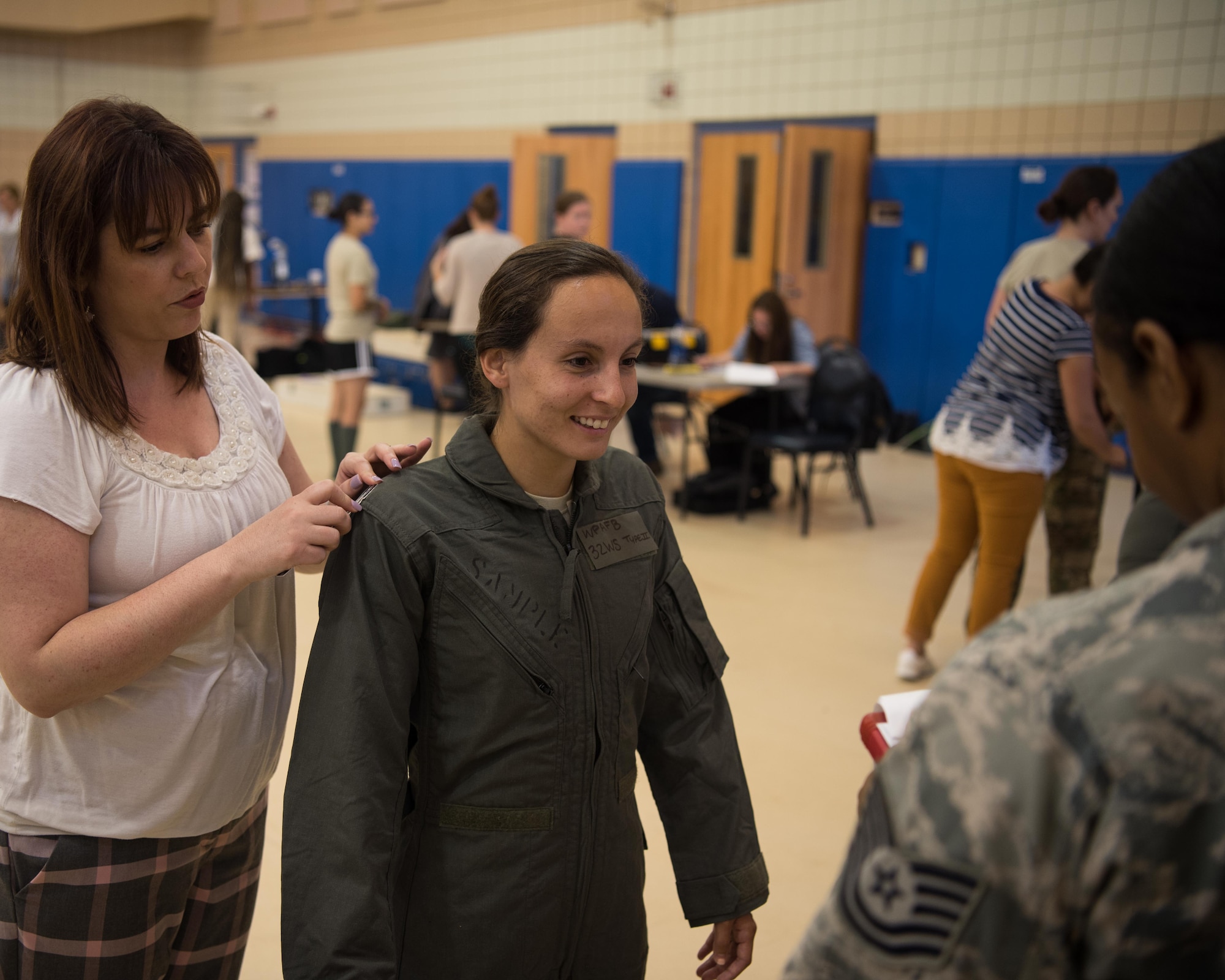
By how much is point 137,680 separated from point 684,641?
0.72m

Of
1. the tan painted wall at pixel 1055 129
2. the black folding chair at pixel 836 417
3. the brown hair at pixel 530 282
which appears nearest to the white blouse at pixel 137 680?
the brown hair at pixel 530 282

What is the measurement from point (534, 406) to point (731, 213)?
8414mm

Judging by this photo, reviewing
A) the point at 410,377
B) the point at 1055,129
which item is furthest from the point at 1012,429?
the point at 410,377

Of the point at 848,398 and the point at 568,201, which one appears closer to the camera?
the point at 848,398

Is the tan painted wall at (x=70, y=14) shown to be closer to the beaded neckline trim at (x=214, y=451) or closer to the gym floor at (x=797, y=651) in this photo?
the gym floor at (x=797, y=651)

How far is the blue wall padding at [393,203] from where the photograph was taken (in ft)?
40.3

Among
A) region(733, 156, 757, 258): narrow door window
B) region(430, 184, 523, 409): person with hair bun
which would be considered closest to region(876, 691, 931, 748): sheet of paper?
region(430, 184, 523, 409): person with hair bun

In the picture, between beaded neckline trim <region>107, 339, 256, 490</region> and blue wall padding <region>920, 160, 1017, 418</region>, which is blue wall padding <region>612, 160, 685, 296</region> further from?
beaded neckline trim <region>107, 339, 256, 490</region>

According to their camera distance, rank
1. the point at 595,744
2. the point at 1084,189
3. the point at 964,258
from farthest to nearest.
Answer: the point at 964,258 → the point at 1084,189 → the point at 595,744

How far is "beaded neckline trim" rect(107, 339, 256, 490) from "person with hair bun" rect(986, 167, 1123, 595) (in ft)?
Answer: 9.99

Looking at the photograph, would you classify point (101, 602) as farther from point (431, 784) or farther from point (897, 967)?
point (897, 967)

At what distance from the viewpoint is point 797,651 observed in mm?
4555

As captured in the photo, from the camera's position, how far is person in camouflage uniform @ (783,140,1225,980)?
65 centimetres

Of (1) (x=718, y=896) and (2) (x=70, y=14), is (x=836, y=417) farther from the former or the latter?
(2) (x=70, y=14)
